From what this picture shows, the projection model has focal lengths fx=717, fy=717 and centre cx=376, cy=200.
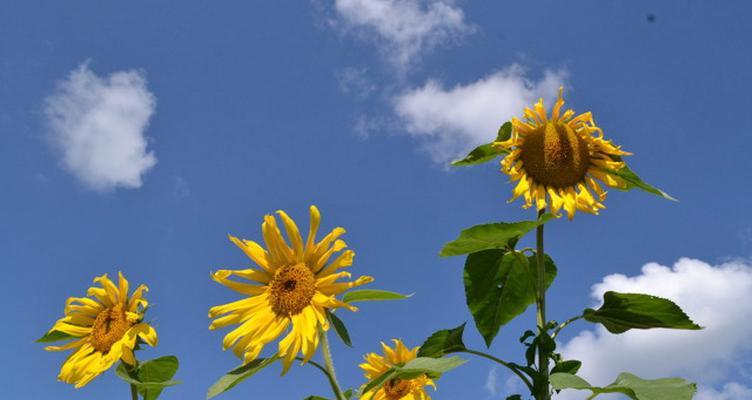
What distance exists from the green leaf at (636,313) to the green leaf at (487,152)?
3.11 ft

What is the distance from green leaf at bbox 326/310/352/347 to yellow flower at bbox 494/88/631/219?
1.32 m

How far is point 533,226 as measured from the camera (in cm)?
333

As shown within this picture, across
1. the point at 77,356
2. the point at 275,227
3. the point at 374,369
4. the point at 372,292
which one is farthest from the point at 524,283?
the point at 77,356

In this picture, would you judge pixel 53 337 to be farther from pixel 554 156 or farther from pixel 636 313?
pixel 636 313

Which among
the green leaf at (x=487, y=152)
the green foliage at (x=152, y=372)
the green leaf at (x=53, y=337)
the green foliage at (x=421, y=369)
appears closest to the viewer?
the green foliage at (x=421, y=369)

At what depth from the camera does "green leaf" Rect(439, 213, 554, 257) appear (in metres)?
3.37

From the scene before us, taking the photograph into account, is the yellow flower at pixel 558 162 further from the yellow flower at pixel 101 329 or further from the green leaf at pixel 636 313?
the yellow flower at pixel 101 329

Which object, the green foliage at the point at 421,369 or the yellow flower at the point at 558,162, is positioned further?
the yellow flower at the point at 558,162

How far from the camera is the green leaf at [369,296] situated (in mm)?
3064

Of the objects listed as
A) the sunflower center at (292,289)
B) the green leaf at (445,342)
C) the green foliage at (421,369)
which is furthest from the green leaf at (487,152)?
the green foliage at (421,369)

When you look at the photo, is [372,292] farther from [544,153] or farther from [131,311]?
[131,311]

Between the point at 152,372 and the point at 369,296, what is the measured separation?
1.62 meters

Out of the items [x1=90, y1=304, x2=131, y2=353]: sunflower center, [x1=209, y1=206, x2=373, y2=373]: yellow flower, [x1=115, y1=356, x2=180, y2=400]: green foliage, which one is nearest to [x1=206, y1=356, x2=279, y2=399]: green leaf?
[x1=209, y1=206, x2=373, y2=373]: yellow flower

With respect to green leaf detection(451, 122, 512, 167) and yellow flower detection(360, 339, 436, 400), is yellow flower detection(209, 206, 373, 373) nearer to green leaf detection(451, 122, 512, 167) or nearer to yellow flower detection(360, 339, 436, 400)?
green leaf detection(451, 122, 512, 167)
